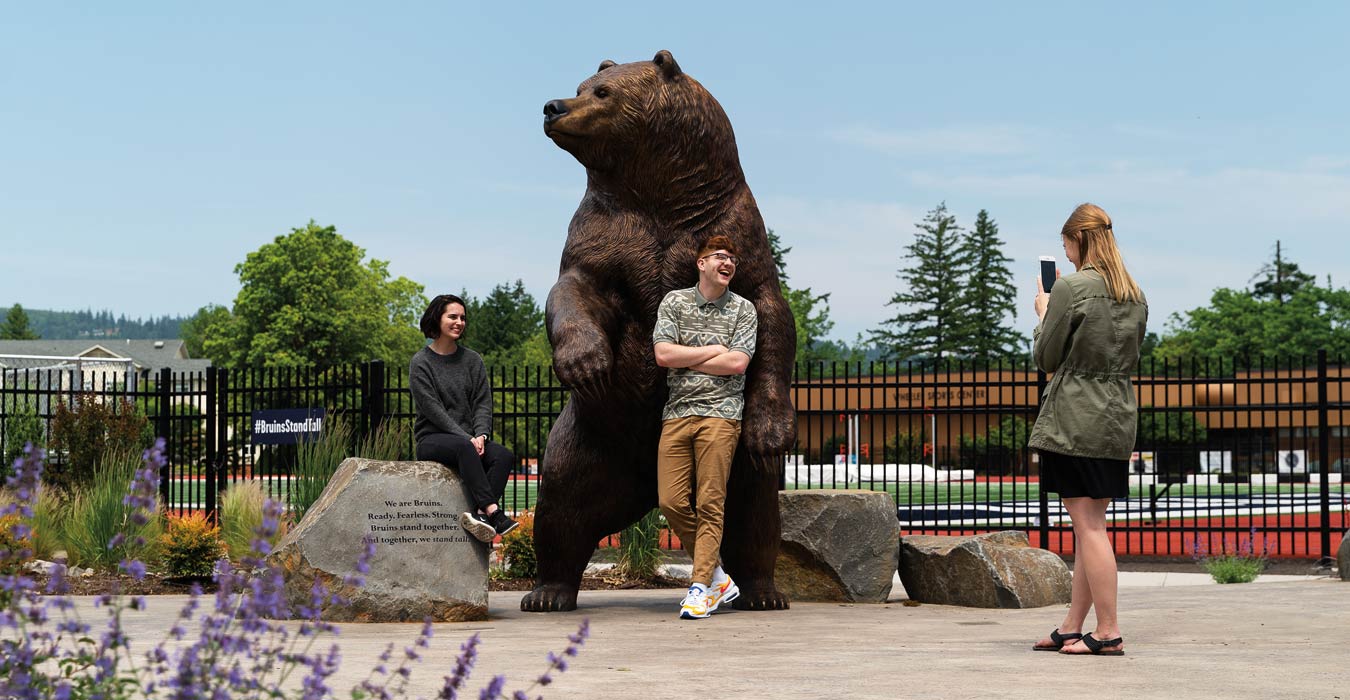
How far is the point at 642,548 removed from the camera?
30.0ft

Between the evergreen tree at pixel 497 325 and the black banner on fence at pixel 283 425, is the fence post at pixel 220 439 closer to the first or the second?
the black banner on fence at pixel 283 425

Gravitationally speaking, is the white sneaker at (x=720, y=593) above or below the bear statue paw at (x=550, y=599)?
above

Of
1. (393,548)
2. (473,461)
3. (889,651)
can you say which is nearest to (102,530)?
(393,548)

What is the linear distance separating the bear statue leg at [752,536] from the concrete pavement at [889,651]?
183 mm

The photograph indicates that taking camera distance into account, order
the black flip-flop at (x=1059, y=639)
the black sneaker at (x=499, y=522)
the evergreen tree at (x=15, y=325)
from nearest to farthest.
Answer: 1. the black flip-flop at (x=1059, y=639)
2. the black sneaker at (x=499, y=522)
3. the evergreen tree at (x=15, y=325)

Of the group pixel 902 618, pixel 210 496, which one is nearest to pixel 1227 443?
pixel 210 496

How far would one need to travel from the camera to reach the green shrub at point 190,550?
30.0 ft

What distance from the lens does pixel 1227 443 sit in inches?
1852

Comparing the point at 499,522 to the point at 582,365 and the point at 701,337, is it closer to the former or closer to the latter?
the point at 582,365

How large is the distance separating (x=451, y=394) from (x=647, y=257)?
3.96 feet

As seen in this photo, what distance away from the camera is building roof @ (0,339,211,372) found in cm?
7950

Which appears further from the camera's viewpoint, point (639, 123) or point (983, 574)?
point (983, 574)

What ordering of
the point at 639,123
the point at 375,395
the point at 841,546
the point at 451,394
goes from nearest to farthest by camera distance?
the point at 639,123, the point at 451,394, the point at 841,546, the point at 375,395

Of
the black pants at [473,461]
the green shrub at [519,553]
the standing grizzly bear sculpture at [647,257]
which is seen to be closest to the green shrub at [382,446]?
the green shrub at [519,553]
